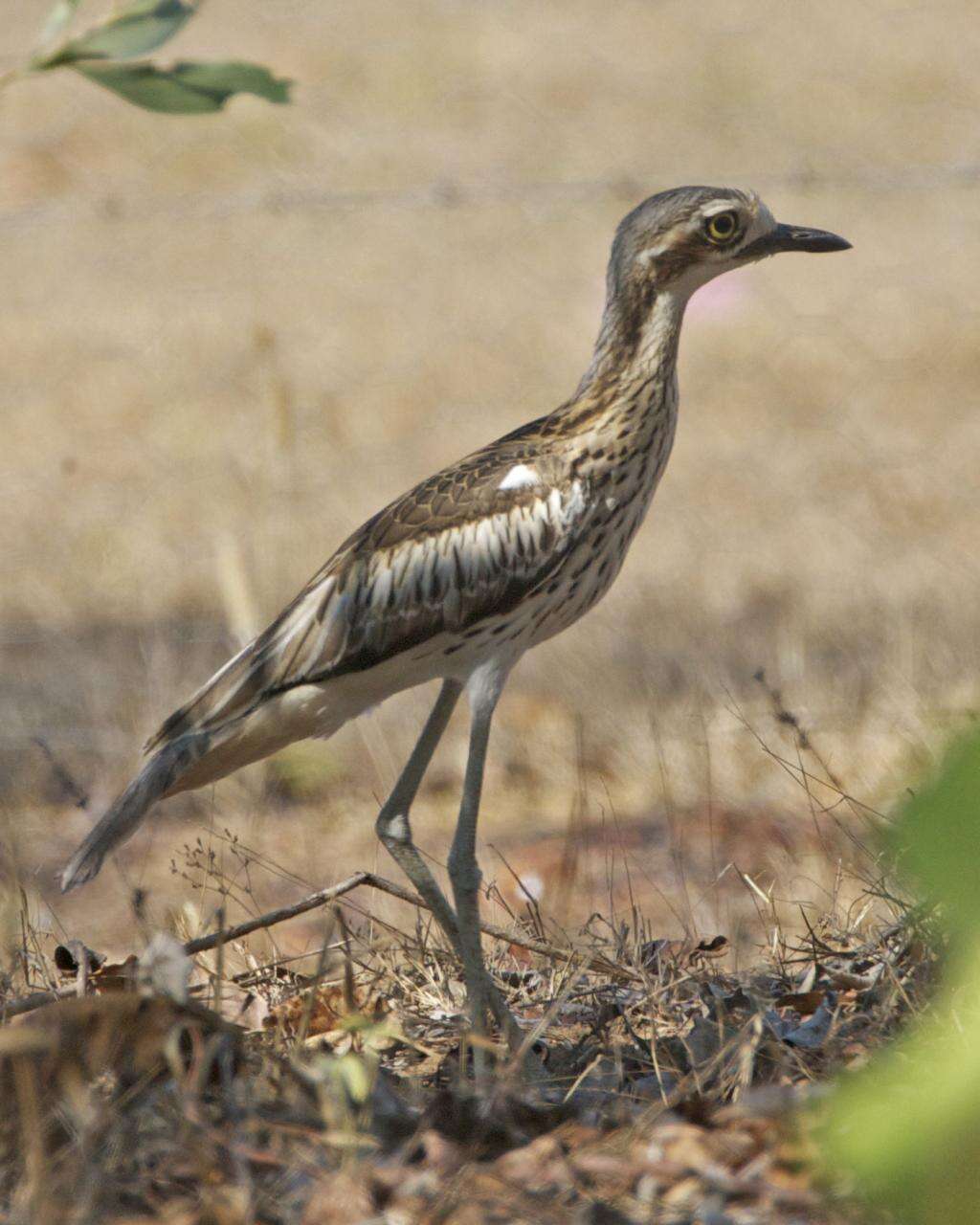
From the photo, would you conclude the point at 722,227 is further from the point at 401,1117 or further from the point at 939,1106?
the point at 939,1106

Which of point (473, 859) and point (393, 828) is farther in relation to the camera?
point (393, 828)

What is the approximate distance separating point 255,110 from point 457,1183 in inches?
587

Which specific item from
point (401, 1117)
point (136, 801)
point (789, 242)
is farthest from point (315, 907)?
point (789, 242)

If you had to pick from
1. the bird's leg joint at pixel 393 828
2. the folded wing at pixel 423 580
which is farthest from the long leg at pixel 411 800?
the folded wing at pixel 423 580

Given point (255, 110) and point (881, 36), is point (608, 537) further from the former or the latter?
point (881, 36)

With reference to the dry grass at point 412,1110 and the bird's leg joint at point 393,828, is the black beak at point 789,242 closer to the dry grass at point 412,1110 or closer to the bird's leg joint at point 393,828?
the bird's leg joint at point 393,828

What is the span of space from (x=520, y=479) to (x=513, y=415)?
7615 millimetres

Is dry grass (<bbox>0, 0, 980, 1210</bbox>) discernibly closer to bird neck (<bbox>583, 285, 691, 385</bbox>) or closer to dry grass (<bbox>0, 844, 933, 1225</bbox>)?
dry grass (<bbox>0, 844, 933, 1225</bbox>)

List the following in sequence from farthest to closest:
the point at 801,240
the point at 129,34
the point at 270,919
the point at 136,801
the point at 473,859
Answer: the point at 801,240 < the point at 473,859 < the point at 136,801 < the point at 270,919 < the point at 129,34

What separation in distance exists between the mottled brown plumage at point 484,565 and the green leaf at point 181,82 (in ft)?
3.93

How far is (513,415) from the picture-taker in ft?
36.5

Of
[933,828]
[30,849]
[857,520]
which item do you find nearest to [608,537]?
[933,828]

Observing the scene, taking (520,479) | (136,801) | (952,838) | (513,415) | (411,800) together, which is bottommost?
(513,415)

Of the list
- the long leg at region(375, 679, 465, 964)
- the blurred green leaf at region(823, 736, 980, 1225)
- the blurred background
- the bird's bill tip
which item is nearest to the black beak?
the bird's bill tip
